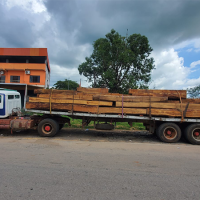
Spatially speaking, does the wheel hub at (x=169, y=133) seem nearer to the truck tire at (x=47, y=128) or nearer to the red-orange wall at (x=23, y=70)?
the truck tire at (x=47, y=128)

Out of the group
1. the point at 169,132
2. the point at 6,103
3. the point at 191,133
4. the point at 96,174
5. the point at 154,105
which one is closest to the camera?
the point at 96,174

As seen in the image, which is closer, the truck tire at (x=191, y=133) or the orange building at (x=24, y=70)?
the truck tire at (x=191, y=133)

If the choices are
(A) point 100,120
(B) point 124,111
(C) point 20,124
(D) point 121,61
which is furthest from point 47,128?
(D) point 121,61

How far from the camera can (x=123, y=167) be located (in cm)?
386

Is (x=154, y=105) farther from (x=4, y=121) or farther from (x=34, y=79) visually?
(x=34, y=79)

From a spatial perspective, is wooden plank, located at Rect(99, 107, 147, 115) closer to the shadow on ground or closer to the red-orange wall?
the shadow on ground

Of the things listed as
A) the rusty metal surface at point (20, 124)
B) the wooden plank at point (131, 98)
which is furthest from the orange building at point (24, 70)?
the wooden plank at point (131, 98)

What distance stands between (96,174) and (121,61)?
1401 cm

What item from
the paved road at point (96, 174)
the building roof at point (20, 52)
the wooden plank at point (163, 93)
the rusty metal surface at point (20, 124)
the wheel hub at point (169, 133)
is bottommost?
the paved road at point (96, 174)

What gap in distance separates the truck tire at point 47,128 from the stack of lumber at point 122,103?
23.9 inches

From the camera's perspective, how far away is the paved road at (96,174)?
107 inches

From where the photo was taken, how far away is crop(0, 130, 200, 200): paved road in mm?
2727

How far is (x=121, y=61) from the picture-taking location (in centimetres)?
1603

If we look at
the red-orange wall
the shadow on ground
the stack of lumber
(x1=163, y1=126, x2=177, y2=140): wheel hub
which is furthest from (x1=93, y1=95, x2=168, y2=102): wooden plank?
the red-orange wall
